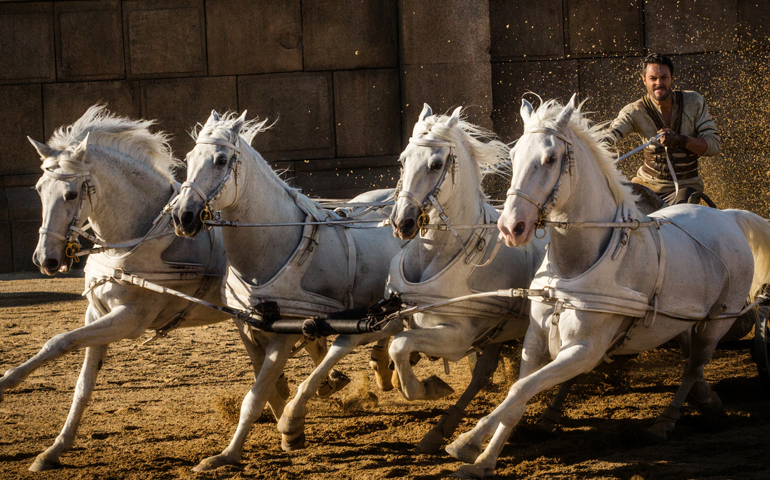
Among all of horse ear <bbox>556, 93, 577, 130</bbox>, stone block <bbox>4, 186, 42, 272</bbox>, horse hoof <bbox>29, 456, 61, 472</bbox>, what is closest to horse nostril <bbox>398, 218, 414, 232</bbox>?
horse ear <bbox>556, 93, 577, 130</bbox>

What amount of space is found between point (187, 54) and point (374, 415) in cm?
684

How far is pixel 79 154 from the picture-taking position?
4410 mm

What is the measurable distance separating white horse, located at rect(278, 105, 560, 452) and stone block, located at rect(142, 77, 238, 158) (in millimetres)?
6758

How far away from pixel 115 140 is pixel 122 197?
0.37 metres

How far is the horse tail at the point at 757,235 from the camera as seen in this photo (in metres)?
4.65

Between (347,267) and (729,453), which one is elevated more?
(347,267)

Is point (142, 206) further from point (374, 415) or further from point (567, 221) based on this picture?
point (567, 221)

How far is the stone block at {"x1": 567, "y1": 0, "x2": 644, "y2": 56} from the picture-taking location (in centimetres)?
1062

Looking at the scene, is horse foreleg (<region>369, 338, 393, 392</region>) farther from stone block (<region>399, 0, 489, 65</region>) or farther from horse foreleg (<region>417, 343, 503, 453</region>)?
stone block (<region>399, 0, 489, 65</region>)

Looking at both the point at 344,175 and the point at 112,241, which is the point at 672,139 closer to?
the point at 112,241

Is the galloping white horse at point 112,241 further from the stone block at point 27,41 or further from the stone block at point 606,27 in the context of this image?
the stone block at point 606,27

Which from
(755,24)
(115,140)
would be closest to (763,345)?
(115,140)

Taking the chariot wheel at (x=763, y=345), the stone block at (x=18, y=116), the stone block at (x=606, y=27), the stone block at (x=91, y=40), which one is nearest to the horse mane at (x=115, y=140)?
the chariot wheel at (x=763, y=345)

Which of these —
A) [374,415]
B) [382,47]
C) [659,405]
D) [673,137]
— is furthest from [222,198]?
[382,47]
